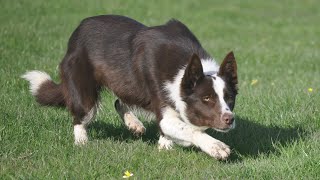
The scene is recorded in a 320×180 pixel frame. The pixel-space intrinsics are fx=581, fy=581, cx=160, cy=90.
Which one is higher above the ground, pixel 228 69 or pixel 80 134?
pixel 228 69

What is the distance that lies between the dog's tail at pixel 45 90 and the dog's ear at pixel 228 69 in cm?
205

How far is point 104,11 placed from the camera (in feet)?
53.3

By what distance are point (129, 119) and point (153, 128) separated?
0.48 m

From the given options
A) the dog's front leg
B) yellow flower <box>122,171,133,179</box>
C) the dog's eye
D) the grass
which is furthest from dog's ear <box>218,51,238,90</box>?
yellow flower <box>122,171,133,179</box>

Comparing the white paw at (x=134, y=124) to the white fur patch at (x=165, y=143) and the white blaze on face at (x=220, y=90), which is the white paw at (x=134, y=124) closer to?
the white fur patch at (x=165, y=143)

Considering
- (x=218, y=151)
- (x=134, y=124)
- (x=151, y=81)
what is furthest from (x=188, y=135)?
(x=134, y=124)

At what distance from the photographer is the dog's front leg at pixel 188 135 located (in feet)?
17.5

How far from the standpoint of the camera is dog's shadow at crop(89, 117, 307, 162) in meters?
6.11

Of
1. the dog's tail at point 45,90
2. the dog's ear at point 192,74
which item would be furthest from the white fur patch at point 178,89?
the dog's tail at point 45,90

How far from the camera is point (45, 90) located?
6.77m

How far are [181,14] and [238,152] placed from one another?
484 inches

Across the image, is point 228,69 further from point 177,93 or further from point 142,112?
point 142,112

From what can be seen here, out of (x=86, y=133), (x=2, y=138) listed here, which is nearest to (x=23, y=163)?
(x=2, y=138)

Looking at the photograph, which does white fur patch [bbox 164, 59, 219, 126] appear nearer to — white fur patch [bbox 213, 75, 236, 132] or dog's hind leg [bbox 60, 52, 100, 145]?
white fur patch [bbox 213, 75, 236, 132]
